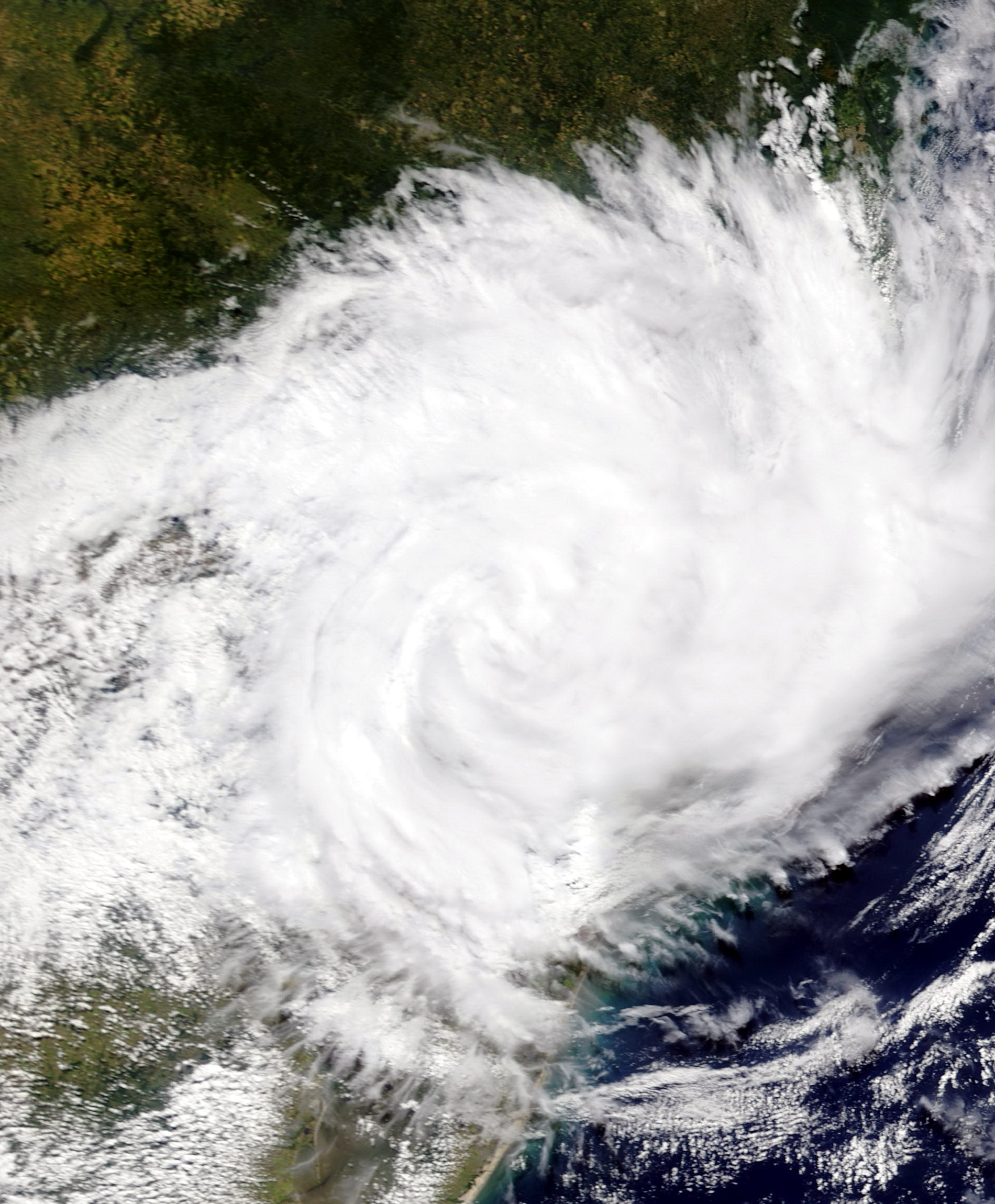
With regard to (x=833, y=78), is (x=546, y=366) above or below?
below

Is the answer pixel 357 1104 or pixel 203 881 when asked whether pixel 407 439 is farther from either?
pixel 357 1104

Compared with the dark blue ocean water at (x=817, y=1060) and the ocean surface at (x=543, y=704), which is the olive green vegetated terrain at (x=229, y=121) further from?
the dark blue ocean water at (x=817, y=1060)

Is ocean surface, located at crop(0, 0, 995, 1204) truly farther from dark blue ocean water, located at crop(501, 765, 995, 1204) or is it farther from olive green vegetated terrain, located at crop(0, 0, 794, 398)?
olive green vegetated terrain, located at crop(0, 0, 794, 398)

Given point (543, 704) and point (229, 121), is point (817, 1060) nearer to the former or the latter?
point (543, 704)

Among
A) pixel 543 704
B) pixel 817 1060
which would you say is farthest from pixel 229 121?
pixel 817 1060

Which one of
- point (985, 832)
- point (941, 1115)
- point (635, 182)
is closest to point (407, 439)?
point (635, 182)

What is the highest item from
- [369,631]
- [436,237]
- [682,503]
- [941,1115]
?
[436,237]
